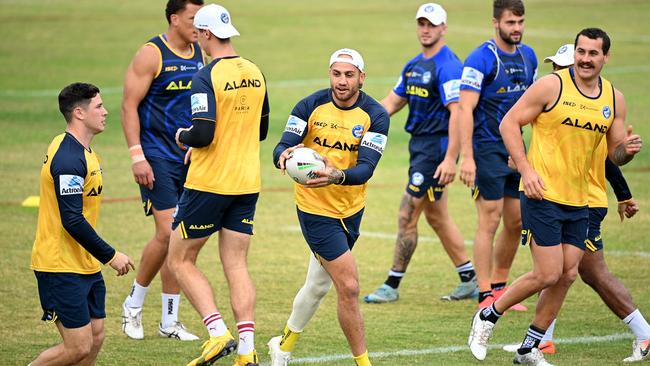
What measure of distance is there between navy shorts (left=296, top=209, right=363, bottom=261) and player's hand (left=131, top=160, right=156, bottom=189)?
75.1 inches

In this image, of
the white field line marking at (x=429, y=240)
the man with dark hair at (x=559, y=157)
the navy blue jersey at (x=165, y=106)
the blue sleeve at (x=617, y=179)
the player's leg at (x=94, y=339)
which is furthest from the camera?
the white field line marking at (x=429, y=240)

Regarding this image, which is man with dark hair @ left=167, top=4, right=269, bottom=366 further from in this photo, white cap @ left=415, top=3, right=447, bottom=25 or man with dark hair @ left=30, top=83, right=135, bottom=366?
white cap @ left=415, top=3, right=447, bottom=25

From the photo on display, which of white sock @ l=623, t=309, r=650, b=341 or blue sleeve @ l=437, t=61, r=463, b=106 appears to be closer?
white sock @ l=623, t=309, r=650, b=341

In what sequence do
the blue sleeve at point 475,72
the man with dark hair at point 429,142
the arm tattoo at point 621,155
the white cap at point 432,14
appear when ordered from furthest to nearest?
the white cap at point 432,14, the man with dark hair at point 429,142, the blue sleeve at point 475,72, the arm tattoo at point 621,155

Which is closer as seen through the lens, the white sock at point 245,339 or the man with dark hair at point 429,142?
the white sock at point 245,339

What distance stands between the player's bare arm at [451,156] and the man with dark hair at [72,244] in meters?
4.24

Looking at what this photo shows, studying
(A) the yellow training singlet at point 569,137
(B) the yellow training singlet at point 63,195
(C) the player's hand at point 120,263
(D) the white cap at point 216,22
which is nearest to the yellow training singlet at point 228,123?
(D) the white cap at point 216,22

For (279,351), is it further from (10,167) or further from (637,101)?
(637,101)

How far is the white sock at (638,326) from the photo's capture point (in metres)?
9.70

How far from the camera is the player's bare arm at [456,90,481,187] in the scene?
11148 mm

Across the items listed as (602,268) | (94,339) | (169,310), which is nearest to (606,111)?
(602,268)

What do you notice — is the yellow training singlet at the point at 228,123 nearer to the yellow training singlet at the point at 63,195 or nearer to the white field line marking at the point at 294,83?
the yellow training singlet at the point at 63,195

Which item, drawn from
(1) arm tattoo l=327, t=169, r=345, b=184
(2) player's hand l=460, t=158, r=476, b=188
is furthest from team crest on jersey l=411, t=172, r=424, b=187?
(1) arm tattoo l=327, t=169, r=345, b=184

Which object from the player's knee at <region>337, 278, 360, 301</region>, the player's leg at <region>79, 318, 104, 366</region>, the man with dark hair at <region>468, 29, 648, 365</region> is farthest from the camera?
the man with dark hair at <region>468, 29, 648, 365</region>
